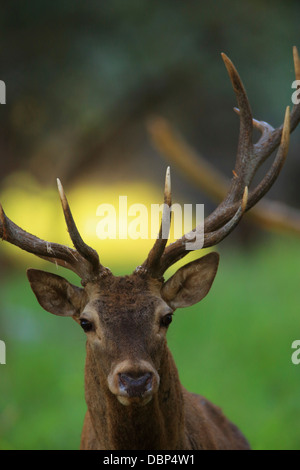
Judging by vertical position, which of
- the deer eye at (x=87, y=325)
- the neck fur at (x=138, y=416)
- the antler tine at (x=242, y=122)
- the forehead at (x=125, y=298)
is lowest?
the neck fur at (x=138, y=416)

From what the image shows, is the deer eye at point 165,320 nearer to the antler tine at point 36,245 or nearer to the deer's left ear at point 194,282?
the deer's left ear at point 194,282

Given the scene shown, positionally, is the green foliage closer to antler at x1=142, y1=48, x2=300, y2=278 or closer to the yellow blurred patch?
the yellow blurred patch

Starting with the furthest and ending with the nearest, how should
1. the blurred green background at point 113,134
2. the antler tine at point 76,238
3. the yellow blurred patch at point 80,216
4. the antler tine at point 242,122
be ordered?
the yellow blurred patch at point 80,216, the blurred green background at point 113,134, the antler tine at point 242,122, the antler tine at point 76,238

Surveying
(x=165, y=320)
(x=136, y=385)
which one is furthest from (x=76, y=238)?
(x=136, y=385)

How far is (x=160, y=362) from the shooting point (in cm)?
381

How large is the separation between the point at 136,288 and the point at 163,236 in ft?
1.02

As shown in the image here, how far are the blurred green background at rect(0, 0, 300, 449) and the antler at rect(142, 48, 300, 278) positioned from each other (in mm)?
3254

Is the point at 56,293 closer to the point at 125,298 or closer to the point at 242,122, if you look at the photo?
the point at 125,298

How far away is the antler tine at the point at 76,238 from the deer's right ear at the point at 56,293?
214 mm

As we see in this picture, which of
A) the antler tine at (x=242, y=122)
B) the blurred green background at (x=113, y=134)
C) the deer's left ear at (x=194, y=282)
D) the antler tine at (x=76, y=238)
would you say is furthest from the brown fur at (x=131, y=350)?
the blurred green background at (x=113, y=134)

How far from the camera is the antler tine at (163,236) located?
12.5 ft

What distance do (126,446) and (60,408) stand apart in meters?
4.19

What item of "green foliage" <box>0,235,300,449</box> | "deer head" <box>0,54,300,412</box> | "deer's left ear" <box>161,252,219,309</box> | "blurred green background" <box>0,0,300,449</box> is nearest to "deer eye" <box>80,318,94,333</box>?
"deer head" <box>0,54,300,412</box>
